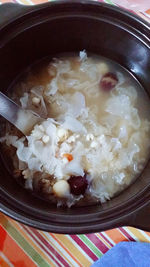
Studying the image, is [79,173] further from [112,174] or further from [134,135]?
[134,135]

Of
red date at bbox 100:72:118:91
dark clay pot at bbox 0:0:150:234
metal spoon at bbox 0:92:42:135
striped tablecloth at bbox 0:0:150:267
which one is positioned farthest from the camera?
red date at bbox 100:72:118:91

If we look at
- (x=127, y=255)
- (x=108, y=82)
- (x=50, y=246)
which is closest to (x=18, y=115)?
(x=108, y=82)

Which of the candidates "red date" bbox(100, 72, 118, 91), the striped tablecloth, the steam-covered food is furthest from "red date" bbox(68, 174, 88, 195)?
"red date" bbox(100, 72, 118, 91)

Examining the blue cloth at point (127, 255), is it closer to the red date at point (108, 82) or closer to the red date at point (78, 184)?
the red date at point (78, 184)

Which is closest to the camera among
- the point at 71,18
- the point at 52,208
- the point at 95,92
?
the point at 52,208

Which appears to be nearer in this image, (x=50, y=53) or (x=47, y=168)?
(x=47, y=168)

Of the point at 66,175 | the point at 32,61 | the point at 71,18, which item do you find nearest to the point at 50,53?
the point at 32,61

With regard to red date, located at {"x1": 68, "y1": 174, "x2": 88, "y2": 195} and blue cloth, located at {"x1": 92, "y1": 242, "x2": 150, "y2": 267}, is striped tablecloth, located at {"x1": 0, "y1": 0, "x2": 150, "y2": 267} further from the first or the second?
red date, located at {"x1": 68, "y1": 174, "x2": 88, "y2": 195}
